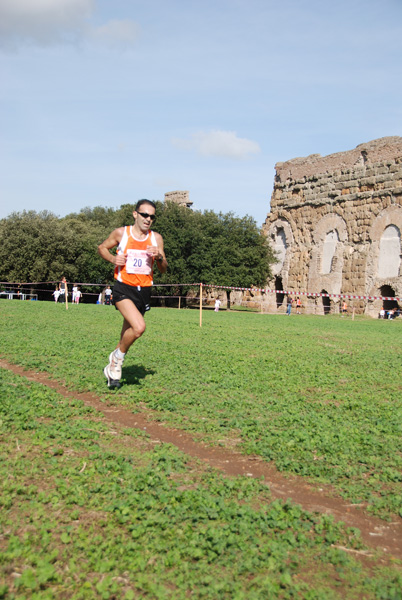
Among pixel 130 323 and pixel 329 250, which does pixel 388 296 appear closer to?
pixel 329 250

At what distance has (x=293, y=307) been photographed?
42844 mm

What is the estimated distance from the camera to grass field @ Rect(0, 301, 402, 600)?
2887 millimetres

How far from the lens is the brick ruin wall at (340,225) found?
124 feet

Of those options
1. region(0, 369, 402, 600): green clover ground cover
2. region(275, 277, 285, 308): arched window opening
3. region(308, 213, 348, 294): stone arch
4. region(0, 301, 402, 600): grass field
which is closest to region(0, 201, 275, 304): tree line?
region(275, 277, 285, 308): arched window opening

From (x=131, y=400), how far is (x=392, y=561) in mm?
3888

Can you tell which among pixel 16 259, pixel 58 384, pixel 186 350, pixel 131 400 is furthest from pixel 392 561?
pixel 16 259

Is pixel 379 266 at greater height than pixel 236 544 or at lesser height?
greater

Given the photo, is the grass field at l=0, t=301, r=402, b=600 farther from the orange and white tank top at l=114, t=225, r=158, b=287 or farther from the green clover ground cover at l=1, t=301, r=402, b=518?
the orange and white tank top at l=114, t=225, r=158, b=287

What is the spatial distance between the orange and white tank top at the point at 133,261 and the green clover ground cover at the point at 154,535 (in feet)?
9.53

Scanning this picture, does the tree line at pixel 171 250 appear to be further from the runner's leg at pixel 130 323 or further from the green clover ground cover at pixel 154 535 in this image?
the green clover ground cover at pixel 154 535

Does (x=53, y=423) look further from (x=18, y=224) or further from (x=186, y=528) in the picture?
(x=18, y=224)

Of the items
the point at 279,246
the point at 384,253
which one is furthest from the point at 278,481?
the point at 279,246

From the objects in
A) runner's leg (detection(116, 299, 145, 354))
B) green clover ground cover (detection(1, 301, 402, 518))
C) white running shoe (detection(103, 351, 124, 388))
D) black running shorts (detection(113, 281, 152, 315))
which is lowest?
green clover ground cover (detection(1, 301, 402, 518))

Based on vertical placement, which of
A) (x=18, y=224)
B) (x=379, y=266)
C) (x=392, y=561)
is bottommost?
(x=392, y=561)
